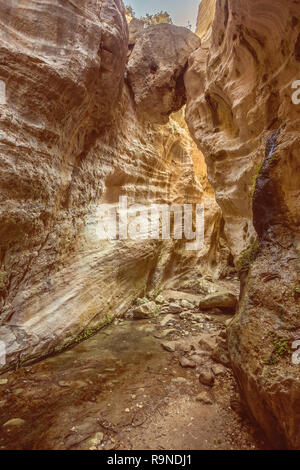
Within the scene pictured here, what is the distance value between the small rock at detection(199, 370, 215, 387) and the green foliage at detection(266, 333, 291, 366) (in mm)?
1230

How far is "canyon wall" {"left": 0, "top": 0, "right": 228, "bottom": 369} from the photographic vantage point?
3727 mm

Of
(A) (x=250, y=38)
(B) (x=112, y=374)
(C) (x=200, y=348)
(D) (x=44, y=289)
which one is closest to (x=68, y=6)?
(A) (x=250, y=38)

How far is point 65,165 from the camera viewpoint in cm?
483

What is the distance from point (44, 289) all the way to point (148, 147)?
5841 millimetres

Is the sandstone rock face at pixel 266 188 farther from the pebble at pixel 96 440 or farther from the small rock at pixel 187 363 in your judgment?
the pebble at pixel 96 440

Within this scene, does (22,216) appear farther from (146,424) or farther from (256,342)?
(256,342)

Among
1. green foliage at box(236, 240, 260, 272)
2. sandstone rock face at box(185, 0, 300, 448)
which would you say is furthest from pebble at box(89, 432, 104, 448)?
green foliage at box(236, 240, 260, 272)

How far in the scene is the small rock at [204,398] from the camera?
121 inches

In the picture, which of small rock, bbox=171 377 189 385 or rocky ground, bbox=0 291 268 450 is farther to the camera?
small rock, bbox=171 377 189 385

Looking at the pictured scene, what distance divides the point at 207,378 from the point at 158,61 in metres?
8.83

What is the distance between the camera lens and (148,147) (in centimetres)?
800
